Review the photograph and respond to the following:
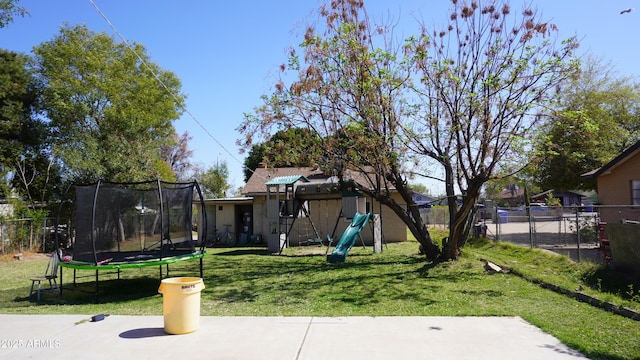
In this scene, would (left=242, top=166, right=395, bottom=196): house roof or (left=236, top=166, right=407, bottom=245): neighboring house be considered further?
(left=242, top=166, right=395, bottom=196): house roof

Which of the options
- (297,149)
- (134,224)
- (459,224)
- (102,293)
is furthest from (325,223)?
(102,293)

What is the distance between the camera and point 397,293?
29.1 feet

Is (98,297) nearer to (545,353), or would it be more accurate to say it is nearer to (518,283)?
(545,353)

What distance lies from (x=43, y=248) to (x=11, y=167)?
6.73 meters

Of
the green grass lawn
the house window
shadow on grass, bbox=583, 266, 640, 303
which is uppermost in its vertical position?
the house window

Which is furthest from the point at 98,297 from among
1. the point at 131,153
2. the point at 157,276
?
the point at 131,153

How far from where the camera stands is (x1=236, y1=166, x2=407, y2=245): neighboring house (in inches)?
713

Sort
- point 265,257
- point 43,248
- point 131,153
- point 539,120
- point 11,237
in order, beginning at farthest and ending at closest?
1. point 131,153
2. point 43,248
3. point 11,237
4. point 265,257
5. point 539,120

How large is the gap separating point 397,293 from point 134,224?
718 cm

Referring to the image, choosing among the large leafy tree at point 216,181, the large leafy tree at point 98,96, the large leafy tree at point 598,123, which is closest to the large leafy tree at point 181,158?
the large leafy tree at point 216,181

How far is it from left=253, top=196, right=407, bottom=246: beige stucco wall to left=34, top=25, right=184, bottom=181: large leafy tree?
6.20 meters

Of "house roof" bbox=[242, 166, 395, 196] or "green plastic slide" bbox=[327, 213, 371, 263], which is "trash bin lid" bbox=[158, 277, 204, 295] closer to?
"green plastic slide" bbox=[327, 213, 371, 263]

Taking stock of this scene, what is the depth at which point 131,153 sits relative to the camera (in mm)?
21812

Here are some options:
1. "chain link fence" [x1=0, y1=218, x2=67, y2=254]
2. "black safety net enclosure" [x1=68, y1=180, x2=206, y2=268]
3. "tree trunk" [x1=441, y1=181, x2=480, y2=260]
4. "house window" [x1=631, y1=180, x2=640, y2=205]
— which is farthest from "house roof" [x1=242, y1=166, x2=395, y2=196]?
"house window" [x1=631, y1=180, x2=640, y2=205]
